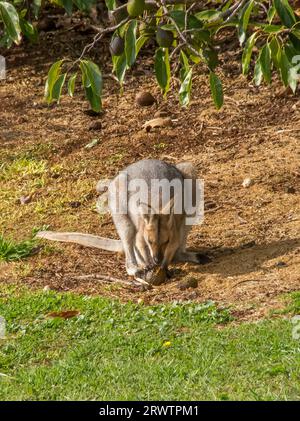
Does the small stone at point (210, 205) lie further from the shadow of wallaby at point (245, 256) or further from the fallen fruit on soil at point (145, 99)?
the fallen fruit on soil at point (145, 99)

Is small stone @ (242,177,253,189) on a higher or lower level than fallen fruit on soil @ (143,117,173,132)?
higher

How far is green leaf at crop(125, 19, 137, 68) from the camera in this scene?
6.23 m

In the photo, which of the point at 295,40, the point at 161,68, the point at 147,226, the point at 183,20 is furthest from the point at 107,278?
the point at 295,40

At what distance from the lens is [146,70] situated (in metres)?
13.0

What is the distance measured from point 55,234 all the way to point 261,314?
2688 millimetres

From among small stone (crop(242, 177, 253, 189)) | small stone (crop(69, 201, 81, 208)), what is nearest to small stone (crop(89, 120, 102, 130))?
small stone (crop(69, 201, 81, 208))

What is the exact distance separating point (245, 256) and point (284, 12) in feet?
8.80

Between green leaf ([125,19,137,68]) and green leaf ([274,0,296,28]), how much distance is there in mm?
833

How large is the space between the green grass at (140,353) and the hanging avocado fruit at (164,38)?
5.96ft

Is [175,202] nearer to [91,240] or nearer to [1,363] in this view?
[91,240]

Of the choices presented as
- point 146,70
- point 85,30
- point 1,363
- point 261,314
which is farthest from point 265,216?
point 85,30

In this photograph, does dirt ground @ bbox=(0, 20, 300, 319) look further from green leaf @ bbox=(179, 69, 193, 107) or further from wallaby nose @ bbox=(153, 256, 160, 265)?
green leaf @ bbox=(179, 69, 193, 107)

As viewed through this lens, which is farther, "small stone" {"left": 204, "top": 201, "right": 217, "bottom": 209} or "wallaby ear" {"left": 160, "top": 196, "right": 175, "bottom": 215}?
"small stone" {"left": 204, "top": 201, "right": 217, "bottom": 209}

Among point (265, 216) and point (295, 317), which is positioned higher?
point (295, 317)
